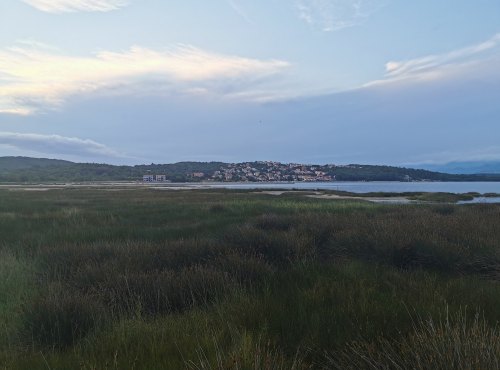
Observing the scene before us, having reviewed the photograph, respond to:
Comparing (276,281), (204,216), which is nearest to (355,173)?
(204,216)

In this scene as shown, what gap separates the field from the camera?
11.4 feet

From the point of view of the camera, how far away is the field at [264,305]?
3.48 meters

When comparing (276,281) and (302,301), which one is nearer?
(302,301)

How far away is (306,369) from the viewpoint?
142 inches

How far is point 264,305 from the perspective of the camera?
520cm

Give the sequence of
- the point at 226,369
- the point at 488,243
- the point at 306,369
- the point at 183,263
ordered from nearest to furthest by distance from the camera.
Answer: the point at 226,369, the point at 306,369, the point at 183,263, the point at 488,243

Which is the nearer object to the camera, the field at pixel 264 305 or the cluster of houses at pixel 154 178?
the field at pixel 264 305

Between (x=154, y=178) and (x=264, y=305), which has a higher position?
(x=264, y=305)

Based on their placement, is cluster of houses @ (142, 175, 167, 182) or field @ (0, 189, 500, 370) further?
cluster of houses @ (142, 175, 167, 182)

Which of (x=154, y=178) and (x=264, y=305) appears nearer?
(x=264, y=305)

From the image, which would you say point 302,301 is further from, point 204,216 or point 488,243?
point 204,216

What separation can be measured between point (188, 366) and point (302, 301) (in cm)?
216

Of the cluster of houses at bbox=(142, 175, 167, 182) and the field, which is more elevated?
the field

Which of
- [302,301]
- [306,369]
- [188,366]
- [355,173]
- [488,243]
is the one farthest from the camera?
[355,173]
